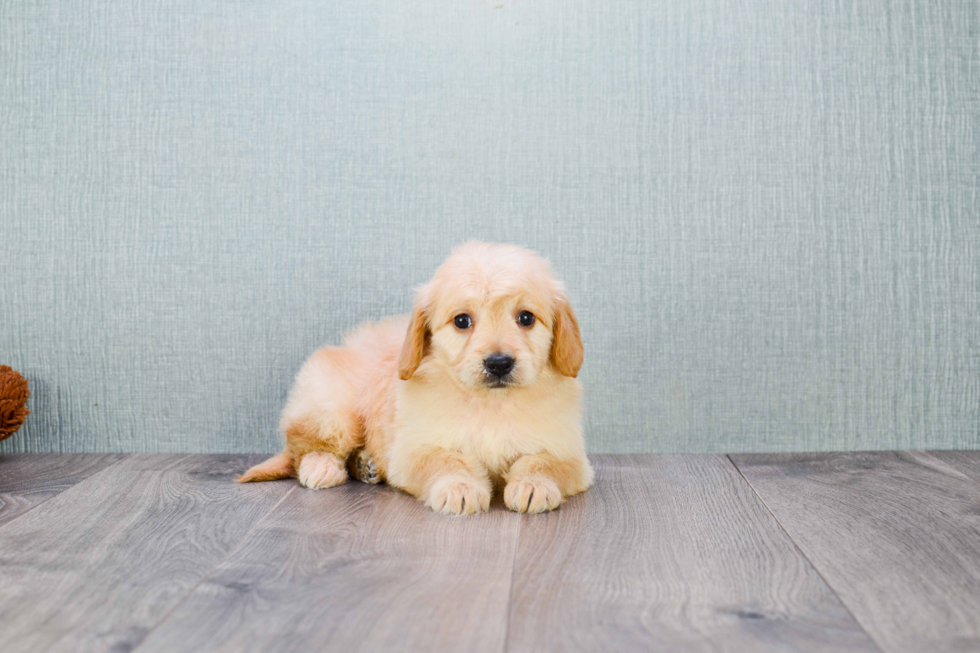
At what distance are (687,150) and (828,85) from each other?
1.52 ft

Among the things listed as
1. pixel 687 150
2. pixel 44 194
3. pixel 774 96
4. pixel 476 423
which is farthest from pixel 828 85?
pixel 44 194

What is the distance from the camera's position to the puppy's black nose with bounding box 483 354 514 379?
1518mm

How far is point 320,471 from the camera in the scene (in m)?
1.79

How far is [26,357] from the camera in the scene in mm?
2232

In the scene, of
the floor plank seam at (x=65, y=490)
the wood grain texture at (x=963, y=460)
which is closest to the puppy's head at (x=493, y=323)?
the floor plank seam at (x=65, y=490)

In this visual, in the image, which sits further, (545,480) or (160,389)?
(160,389)

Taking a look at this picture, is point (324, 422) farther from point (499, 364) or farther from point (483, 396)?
point (499, 364)

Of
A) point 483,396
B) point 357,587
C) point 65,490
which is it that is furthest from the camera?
point 65,490

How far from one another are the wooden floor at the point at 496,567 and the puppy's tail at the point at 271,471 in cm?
6

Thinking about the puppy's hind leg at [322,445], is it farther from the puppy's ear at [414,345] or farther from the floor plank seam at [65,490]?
the floor plank seam at [65,490]

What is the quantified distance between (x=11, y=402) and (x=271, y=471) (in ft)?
2.71

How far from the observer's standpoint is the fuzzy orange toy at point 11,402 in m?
2.03

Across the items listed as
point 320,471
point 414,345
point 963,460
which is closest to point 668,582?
point 414,345

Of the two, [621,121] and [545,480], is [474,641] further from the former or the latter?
[621,121]
